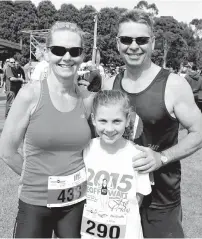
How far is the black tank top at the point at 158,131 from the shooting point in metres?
2.05

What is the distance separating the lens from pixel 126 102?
→ 2.01 metres

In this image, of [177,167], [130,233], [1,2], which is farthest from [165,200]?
[1,2]

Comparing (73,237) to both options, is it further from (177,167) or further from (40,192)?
(177,167)

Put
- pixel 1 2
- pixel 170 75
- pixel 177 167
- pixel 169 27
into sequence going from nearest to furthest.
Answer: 1. pixel 170 75
2. pixel 177 167
3. pixel 1 2
4. pixel 169 27

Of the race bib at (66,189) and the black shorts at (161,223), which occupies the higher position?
the race bib at (66,189)

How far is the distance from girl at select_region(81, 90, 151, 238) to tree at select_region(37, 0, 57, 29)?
162 feet

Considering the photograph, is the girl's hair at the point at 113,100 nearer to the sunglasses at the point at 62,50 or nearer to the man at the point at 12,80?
the sunglasses at the point at 62,50

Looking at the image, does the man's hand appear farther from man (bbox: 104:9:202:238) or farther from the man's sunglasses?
the man's sunglasses

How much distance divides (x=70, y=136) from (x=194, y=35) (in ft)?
271

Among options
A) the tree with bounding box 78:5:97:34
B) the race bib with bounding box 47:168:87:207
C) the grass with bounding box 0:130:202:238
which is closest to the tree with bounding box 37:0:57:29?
the tree with bounding box 78:5:97:34

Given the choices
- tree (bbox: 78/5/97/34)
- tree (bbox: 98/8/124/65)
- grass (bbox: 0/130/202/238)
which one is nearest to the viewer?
grass (bbox: 0/130/202/238)

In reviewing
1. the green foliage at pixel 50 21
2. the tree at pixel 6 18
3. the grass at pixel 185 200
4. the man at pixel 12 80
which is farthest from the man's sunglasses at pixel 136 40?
the tree at pixel 6 18

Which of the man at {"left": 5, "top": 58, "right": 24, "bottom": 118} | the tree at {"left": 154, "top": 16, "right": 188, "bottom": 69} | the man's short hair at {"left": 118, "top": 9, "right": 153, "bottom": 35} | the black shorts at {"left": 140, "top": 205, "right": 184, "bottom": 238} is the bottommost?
the tree at {"left": 154, "top": 16, "right": 188, "bottom": 69}

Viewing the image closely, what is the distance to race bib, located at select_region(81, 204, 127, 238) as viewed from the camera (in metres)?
1.96
